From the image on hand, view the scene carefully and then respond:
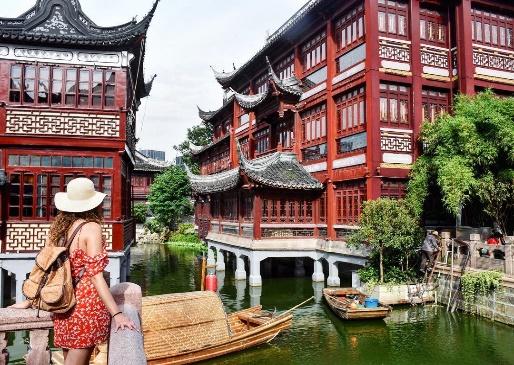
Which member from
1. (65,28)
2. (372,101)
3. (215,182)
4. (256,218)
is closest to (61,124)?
(65,28)

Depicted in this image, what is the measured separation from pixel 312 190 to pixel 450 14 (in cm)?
864

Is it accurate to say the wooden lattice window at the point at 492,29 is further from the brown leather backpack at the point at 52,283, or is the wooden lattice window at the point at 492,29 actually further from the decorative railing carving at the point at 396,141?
the brown leather backpack at the point at 52,283

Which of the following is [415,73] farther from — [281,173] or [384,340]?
[384,340]

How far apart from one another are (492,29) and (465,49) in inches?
87.8

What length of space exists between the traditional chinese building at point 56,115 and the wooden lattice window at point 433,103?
10112 mm

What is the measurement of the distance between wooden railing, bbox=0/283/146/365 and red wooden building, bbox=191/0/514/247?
1395cm

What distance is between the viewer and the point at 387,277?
1527cm

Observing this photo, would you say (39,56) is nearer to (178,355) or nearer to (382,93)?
(178,355)

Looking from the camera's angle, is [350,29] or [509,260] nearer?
[509,260]

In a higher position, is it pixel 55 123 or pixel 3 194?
pixel 55 123

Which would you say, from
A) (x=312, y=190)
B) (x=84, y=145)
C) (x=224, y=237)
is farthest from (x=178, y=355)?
(x=224, y=237)

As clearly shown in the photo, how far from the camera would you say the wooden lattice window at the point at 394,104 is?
16953 millimetres

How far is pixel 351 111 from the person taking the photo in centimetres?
1805

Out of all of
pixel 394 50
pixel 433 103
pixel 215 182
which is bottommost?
pixel 215 182
